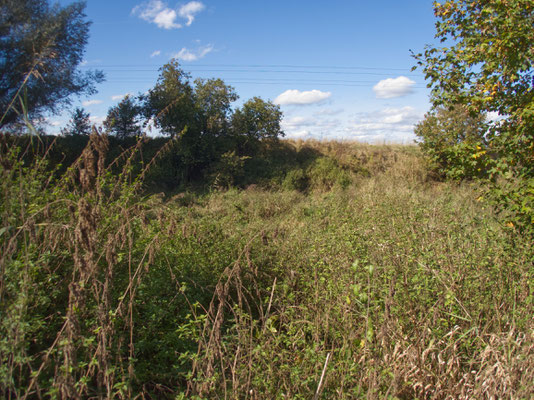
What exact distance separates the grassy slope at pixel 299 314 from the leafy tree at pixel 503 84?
2.16ft

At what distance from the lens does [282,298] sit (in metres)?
3.62

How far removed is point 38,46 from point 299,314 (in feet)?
41.4

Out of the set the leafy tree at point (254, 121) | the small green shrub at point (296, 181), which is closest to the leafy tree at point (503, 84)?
the small green shrub at point (296, 181)

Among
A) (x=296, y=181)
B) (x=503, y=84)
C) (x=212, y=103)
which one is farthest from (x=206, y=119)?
(x=503, y=84)

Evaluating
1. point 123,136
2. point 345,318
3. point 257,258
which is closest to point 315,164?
point 123,136

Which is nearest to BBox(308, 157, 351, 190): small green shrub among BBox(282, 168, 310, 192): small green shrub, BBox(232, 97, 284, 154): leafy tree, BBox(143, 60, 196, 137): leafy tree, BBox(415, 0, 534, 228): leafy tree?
BBox(282, 168, 310, 192): small green shrub

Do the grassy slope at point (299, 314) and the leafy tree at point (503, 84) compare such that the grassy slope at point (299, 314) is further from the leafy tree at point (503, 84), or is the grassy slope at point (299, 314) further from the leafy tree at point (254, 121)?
the leafy tree at point (254, 121)

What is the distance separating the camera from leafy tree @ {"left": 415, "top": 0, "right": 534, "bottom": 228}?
12.7 feet

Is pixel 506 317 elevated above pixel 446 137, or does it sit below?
below

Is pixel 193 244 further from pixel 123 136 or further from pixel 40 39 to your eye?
pixel 40 39

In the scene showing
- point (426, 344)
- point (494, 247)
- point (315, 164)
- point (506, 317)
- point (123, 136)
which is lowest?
point (426, 344)

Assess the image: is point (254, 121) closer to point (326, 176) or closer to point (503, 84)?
point (326, 176)

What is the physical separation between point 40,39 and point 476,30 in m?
12.6

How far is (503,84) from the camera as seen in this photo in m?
4.21
